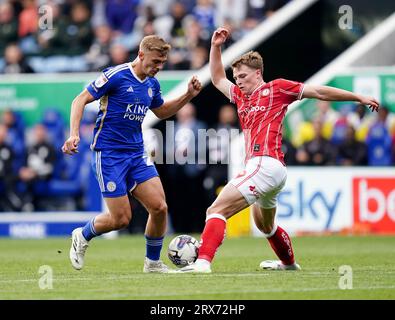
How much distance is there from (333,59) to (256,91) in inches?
419

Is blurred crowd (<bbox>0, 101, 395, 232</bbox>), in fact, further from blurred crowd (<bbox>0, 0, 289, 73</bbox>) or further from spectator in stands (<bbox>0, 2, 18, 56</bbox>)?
spectator in stands (<bbox>0, 2, 18, 56</bbox>)

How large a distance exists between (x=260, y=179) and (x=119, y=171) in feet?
4.84

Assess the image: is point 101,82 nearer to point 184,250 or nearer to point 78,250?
point 78,250

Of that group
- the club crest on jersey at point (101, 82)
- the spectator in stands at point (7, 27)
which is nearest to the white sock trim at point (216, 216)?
the club crest on jersey at point (101, 82)

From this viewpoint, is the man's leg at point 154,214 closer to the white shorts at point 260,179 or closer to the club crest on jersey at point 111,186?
the club crest on jersey at point 111,186

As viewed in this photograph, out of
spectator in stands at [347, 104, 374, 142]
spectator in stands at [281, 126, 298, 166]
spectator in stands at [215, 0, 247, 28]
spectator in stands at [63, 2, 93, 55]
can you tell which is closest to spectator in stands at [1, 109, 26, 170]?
spectator in stands at [63, 2, 93, 55]

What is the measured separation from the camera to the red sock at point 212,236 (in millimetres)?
9805

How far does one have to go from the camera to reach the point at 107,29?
860 inches

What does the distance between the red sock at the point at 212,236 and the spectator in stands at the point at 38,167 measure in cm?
1090

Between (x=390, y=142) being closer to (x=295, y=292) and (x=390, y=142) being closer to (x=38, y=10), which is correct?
(x=38, y=10)

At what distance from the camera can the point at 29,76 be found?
20.8 metres
